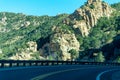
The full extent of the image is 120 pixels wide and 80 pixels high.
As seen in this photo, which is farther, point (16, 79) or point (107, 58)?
point (107, 58)

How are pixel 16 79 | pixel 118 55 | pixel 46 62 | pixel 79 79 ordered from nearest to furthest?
pixel 16 79
pixel 79 79
pixel 46 62
pixel 118 55

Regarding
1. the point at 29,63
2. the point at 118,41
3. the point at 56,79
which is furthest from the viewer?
the point at 118,41

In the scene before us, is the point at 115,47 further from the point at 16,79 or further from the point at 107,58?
the point at 16,79

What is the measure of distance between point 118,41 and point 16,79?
536 ft

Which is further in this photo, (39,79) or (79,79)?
(79,79)

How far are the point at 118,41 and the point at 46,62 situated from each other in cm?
13364

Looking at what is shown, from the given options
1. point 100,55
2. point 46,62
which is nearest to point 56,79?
point 46,62

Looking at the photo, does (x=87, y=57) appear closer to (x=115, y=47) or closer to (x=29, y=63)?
(x=115, y=47)

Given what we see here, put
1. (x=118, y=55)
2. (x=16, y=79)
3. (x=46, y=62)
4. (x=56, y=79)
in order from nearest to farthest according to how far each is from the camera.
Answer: (x=16, y=79)
(x=56, y=79)
(x=46, y=62)
(x=118, y=55)

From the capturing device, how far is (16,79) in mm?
21922

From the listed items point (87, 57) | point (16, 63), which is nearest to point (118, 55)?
point (87, 57)

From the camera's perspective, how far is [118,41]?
184m

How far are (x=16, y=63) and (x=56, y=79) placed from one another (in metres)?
17.2

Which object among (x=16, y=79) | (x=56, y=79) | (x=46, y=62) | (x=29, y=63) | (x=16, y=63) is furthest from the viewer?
(x=46, y=62)
